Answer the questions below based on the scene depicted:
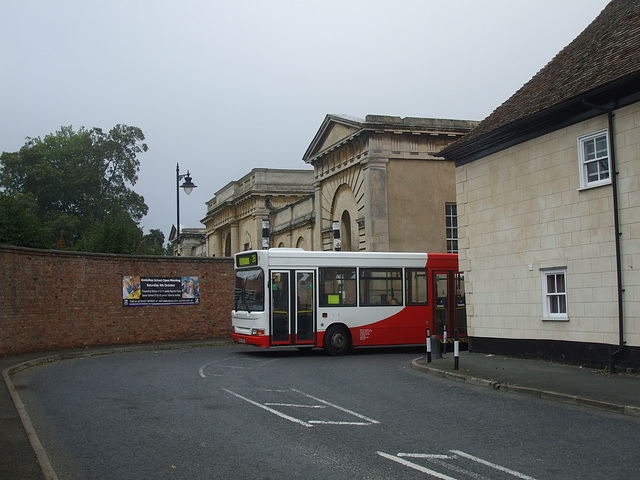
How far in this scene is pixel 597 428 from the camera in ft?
31.1

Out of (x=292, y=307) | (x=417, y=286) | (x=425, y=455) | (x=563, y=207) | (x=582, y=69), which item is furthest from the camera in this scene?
(x=417, y=286)

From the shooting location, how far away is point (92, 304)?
24984 millimetres

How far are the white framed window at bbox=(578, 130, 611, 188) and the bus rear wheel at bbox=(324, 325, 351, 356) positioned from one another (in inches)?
327

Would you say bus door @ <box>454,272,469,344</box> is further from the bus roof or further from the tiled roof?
the tiled roof

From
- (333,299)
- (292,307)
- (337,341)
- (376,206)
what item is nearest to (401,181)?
(376,206)

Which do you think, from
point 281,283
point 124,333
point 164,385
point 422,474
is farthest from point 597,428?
point 124,333

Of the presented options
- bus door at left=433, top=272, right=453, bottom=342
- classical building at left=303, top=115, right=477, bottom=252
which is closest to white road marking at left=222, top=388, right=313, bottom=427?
bus door at left=433, top=272, right=453, bottom=342

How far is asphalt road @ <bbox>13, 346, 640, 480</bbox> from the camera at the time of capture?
24.1 ft

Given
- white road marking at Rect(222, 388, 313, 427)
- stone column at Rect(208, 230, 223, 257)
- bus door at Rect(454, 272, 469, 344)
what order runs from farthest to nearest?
stone column at Rect(208, 230, 223, 257) → bus door at Rect(454, 272, 469, 344) → white road marking at Rect(222, 388, 313, 427)

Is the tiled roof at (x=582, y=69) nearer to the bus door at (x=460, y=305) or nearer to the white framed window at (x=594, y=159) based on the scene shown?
the white framed window at (x=594, y=159)

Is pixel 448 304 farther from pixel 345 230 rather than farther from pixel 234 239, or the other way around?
pixel 234 239

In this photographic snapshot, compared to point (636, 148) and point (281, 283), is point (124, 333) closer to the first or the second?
point (281, 283)

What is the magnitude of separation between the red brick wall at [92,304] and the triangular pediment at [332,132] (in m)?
9.14

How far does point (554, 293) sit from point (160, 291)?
605 inches
